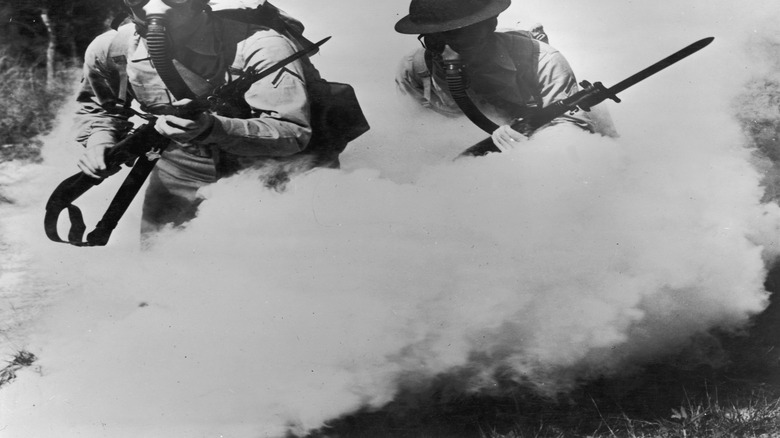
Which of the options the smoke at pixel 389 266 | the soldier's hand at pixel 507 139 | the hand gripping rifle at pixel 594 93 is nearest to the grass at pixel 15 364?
the smoke at pixel 389 266

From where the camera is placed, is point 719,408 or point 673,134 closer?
point 673,134

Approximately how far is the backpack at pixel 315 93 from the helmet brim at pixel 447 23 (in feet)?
1.35

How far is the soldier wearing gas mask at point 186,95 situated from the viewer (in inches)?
141

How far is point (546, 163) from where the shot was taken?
3705 mm

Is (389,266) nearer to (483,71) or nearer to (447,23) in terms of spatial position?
(483,71)

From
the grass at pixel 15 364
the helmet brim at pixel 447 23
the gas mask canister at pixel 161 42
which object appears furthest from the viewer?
the grass at pixel 15 364

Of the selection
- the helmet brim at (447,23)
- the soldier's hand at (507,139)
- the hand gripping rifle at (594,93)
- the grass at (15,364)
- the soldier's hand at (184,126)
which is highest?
the helmet brim at (447,23)

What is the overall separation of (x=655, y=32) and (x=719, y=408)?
2.05m

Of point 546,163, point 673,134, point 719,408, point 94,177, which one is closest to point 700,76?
point 673,134

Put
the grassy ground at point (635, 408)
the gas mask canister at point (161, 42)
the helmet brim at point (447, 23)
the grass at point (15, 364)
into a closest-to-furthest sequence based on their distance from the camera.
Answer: the gas mask canister at point (161, 42) → the helmet brim at point (447, 23) → the grass at point (15, 364) → the grassy ground at point (635, 408)

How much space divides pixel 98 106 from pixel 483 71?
196cm

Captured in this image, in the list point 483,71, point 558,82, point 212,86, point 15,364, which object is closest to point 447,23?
point 483,71

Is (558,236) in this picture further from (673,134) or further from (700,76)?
(700,76)

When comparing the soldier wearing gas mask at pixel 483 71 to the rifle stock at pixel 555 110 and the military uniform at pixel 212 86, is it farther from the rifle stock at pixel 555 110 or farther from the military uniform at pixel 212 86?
the military uniform at pixel 212 86
